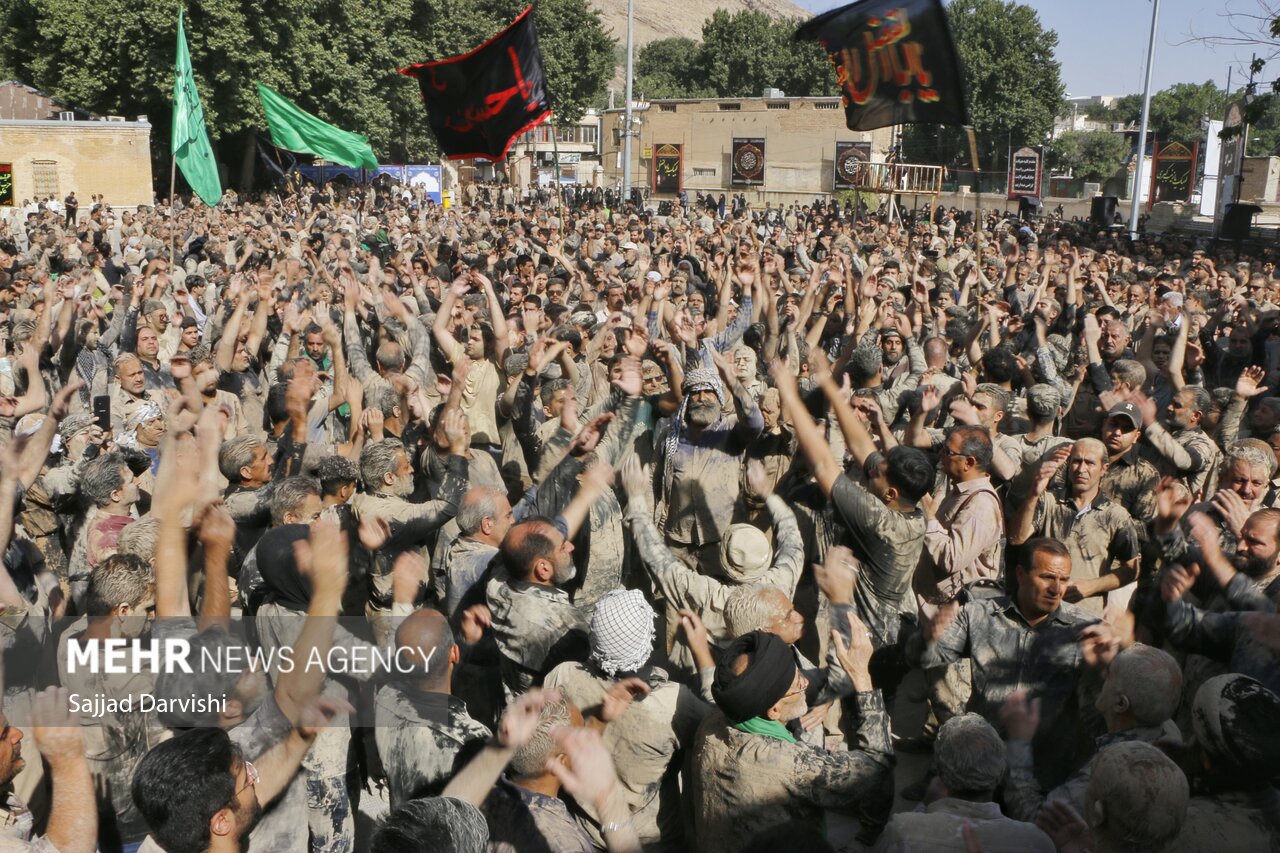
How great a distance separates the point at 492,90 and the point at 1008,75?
69.5 m

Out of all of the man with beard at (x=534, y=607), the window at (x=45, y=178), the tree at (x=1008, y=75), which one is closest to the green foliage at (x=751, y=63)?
the tree at (x=1008, y=75)

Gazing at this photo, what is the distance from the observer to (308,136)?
1738 cm

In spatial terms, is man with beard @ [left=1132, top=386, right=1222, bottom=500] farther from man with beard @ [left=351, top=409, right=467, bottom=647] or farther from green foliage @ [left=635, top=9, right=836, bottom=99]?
green foliage @ [left=635, top=9, right=836, bottom=99]

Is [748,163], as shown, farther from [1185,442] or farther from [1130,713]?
[1130,713]

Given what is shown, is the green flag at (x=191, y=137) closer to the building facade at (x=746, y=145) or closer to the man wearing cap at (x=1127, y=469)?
the man wearing cap at (x=1127, y=469)

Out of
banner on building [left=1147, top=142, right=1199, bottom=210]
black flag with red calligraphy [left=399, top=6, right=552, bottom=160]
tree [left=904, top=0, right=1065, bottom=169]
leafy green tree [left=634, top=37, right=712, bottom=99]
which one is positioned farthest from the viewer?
leafy green tree [left=634, top=37, right=712, bottom=99]

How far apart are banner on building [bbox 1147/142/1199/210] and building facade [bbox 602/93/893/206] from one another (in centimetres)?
1395

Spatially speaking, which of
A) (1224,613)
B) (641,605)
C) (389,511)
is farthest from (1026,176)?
(641,605)

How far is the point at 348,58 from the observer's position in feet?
146

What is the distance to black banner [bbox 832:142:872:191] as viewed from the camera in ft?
185

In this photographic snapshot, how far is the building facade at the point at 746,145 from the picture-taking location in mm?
58438

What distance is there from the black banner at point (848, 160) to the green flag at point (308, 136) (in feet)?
138

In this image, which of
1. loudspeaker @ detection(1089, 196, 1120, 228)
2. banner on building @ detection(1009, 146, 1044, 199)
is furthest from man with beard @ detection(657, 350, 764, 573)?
banner on building @ detection(1009, 146, 1044, 199)

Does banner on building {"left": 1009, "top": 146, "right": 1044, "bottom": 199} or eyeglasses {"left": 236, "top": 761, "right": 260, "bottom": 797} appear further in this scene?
banner on building {"left": 1009, "top": 146, "right": 1044, "bottom": 199}
